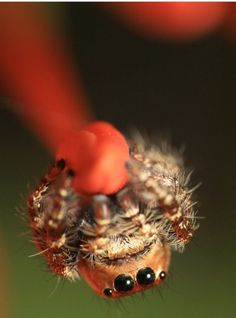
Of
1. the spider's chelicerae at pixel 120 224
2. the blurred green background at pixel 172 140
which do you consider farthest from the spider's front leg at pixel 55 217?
the blurred green background at pixel 172 140

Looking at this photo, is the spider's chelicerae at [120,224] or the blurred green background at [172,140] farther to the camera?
the blurred green background at [172,140]

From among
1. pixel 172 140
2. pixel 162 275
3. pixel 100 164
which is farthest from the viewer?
pixel 172 140

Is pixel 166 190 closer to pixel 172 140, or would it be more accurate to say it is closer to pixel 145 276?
pixel 145 276

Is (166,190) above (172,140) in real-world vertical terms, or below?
above

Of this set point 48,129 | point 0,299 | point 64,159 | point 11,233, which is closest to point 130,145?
point 64,159

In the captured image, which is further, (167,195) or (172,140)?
(172,140)

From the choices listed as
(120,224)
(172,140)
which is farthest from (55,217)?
(172,140)

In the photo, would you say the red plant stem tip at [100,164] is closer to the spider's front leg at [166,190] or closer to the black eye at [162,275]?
the spider's front leg at [166,190]
